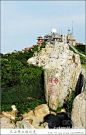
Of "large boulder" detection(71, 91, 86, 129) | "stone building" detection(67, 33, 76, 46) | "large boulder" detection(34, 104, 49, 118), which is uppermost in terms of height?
"stone building" detection(67, 33, 76, 46)

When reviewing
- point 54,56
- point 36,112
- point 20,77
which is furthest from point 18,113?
point 54,56

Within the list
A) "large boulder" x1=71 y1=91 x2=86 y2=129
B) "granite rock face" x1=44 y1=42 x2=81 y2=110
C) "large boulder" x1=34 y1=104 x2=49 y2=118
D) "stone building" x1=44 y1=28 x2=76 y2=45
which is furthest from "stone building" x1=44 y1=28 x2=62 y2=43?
"large boulder" x1=71 y1=91 x2=86 y2=129

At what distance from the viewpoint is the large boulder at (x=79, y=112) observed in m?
3.05

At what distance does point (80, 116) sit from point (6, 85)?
5445 millimetres

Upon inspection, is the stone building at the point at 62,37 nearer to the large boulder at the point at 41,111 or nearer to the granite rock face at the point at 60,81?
the granite rock face at the point at 60,81

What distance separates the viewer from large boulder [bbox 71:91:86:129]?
3.05 meters

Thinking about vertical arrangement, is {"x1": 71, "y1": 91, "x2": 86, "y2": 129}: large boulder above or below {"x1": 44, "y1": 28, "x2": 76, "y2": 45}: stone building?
below

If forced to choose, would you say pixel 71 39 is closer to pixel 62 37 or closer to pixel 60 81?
pixel 62 37

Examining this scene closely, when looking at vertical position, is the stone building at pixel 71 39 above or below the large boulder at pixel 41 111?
above

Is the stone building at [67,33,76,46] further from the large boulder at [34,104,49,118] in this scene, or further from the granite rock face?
the large boulder at [34,104,49,118]

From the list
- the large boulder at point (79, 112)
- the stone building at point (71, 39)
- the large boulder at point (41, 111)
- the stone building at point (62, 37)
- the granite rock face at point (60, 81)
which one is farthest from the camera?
the stone building at point (62, 37)

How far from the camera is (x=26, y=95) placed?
765cm

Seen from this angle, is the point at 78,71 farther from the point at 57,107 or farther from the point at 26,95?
the point at 26,95

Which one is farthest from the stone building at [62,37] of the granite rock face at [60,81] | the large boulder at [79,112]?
the large boulder at [79,112]
